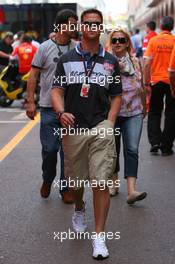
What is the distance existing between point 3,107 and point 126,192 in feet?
30.7

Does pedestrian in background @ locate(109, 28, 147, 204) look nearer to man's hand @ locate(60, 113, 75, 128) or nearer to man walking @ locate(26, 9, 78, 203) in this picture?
man walking @ locate(26, 9, 78, 203)

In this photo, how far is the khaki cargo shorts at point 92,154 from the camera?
446 centimetres

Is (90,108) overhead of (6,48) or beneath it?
overhead

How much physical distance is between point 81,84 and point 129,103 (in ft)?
5.18

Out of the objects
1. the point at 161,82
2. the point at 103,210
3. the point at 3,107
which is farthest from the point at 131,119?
the point at 3,107

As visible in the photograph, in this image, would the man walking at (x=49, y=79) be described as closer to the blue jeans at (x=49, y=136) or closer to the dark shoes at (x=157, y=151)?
the blue jeans at (x=49, y=136)

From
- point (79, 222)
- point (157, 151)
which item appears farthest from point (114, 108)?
point (157, 151)

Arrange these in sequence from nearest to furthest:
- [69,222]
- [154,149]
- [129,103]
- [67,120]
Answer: [67,120] → [69,222] → [129,103] → [154,149]

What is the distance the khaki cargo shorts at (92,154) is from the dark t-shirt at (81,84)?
8cm

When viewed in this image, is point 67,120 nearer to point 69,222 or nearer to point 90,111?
point 90,111

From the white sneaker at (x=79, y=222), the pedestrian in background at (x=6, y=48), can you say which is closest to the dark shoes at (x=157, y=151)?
the white sneaker at (x=79, y=222)

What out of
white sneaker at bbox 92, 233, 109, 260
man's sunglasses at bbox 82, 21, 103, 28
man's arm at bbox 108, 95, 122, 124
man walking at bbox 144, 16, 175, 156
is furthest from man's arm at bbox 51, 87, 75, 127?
man walking at bbox 144, 16, 175, 156

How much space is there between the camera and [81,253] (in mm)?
4605

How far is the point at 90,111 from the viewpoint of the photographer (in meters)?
4.50
